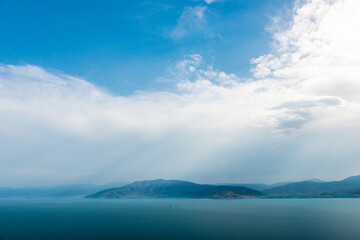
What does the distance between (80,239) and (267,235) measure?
2502 inches

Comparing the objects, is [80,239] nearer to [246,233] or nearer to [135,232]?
[135,232]

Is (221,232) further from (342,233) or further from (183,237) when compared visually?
(342,233)

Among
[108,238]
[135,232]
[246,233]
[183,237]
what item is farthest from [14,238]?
[246,233]

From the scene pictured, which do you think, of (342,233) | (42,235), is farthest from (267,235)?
(42,235)

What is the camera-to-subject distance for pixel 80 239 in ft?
257

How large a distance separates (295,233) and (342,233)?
55.7 ft

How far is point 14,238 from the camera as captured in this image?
80.9 meters

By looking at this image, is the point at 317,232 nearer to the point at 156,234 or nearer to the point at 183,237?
the point at 183,237

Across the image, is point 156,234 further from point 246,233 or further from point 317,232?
point 317,232

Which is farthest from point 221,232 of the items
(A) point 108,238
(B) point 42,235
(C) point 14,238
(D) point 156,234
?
(C) point 14,238

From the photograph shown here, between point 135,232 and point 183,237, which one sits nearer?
point 183,237

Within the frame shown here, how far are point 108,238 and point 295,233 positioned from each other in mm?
66788

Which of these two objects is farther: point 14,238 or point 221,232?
point 221,232

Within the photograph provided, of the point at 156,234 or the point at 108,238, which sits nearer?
the point at 108,238
